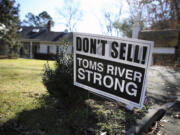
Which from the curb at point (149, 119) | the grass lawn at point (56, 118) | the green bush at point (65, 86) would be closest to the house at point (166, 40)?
the curb at point (149, 119)

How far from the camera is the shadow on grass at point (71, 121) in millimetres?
2566

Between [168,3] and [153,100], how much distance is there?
28.0ft

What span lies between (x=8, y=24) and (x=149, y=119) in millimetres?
23921

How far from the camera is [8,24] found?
21.5 metres

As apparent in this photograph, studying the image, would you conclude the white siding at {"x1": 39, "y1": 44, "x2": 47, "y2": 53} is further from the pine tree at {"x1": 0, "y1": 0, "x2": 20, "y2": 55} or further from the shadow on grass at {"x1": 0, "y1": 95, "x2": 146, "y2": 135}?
the shadow on grass at {"x1": 0, "y1": 95, "x2": 146, "y2": 135}

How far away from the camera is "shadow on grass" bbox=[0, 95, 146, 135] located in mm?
2566

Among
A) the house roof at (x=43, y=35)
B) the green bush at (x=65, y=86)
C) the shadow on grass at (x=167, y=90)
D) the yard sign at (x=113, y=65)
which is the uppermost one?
the house roof at (x=43, y=35)

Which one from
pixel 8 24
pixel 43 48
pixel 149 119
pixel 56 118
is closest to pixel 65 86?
pixel 56 118

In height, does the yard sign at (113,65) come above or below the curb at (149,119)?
above

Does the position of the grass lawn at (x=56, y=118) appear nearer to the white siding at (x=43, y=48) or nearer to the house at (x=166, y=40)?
the house at (x=166, y=40)

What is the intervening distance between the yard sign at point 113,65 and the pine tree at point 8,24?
2163 centimetres

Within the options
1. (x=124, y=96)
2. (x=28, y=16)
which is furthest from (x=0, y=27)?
(x=28, y=16)

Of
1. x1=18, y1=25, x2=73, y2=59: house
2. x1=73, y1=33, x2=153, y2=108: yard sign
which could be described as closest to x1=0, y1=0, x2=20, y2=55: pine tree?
x1=18, y1=25, x2=73, y2=59: house

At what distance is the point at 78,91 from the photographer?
3.05 metres
